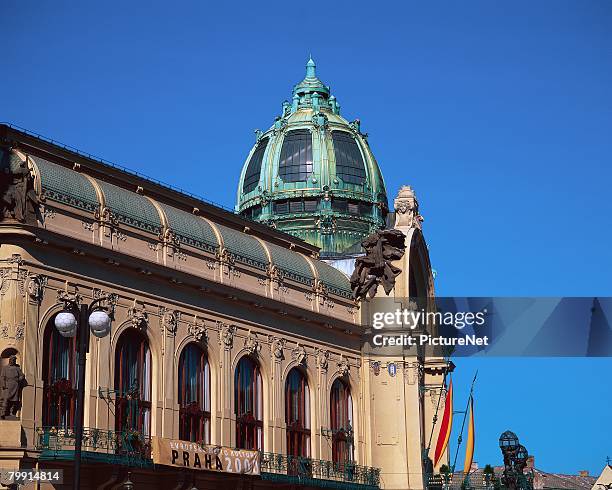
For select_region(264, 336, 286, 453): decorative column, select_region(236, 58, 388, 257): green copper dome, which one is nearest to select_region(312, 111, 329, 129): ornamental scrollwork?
select_region(236, 58, 388, 257): green copper dome

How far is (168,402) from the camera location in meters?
53.7

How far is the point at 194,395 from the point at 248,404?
4281mm

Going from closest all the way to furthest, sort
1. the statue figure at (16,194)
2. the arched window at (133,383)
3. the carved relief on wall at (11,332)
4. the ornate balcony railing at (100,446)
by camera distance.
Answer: the ornate balcony railing at (100,446) < the carved relief on wall at (11,332) < the statue figure at (16,194) < the arched window at (133,383)

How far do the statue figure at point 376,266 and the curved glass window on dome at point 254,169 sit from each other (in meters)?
12.1

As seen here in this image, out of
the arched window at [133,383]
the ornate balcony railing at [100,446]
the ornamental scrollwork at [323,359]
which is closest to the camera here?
the ornate balcony railing at [100,446]

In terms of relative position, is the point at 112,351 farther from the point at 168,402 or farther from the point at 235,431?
the point at 235,431

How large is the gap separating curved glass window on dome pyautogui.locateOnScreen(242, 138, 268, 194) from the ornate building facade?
0.21 metres

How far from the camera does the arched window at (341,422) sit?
65.7 meters

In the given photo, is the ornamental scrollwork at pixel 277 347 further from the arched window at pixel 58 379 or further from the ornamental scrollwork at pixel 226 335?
the arched window at pixel 58 379

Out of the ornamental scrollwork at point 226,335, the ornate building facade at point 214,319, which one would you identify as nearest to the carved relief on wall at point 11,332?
the ornate building facade at point 214,319

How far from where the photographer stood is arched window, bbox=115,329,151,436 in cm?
5134

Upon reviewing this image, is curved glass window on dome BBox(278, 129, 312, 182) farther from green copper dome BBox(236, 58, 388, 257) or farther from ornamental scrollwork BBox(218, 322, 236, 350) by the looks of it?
ornamental scrollwork BBox(218, 322, 236, 350)

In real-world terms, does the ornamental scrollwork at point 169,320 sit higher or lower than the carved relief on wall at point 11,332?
higher

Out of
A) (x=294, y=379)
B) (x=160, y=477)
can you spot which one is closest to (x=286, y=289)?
(x=294, y=379)
